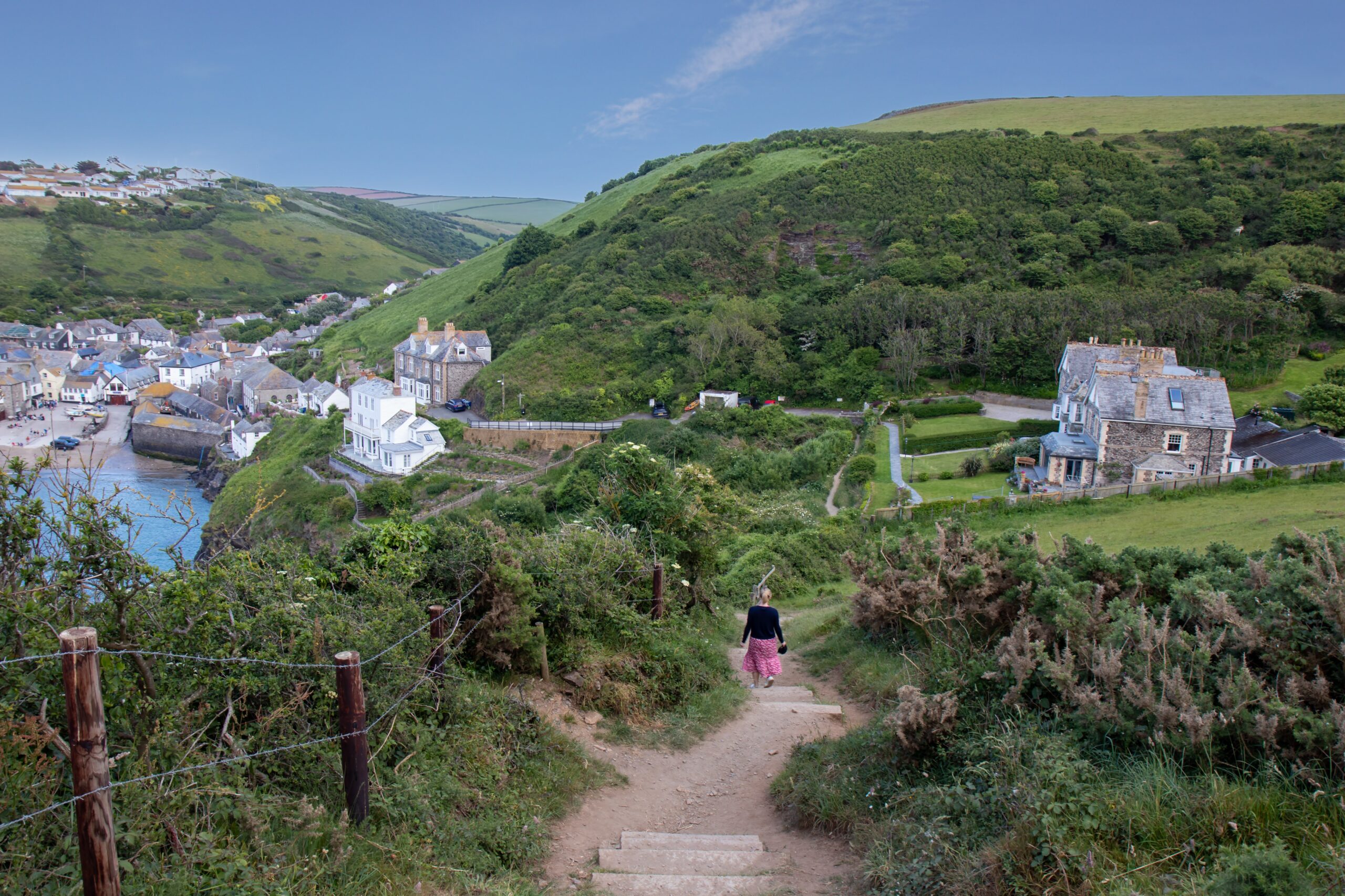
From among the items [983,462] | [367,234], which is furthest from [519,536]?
[367,234]

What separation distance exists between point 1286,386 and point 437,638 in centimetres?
4333

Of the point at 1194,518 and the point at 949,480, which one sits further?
the point at 949,480

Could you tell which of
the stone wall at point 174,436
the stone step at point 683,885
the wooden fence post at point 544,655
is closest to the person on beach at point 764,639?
the wooden fence post at point 544,655

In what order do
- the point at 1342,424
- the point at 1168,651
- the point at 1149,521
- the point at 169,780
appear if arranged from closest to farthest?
the point at 169,780 < the point at 1168,651 < the point at 1149,521 < the point at 1342,424

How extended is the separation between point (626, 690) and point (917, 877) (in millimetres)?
4136

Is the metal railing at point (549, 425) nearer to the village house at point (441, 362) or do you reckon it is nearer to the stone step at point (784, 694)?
the village house at point (441, 362)

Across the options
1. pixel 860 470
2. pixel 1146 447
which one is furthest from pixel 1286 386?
pixel 860 470

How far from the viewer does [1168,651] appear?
4980 mm

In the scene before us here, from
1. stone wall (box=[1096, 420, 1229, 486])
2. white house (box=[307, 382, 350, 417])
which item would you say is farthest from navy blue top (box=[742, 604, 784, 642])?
white house (box=[307, 382, 350, 417])

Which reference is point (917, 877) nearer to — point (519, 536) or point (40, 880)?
point (40, 880)

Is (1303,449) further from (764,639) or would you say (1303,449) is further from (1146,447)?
(764,639)

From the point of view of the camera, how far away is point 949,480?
91.5 ft

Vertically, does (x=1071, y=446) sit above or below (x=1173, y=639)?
below

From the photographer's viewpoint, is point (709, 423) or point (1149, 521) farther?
point (709, 423)
